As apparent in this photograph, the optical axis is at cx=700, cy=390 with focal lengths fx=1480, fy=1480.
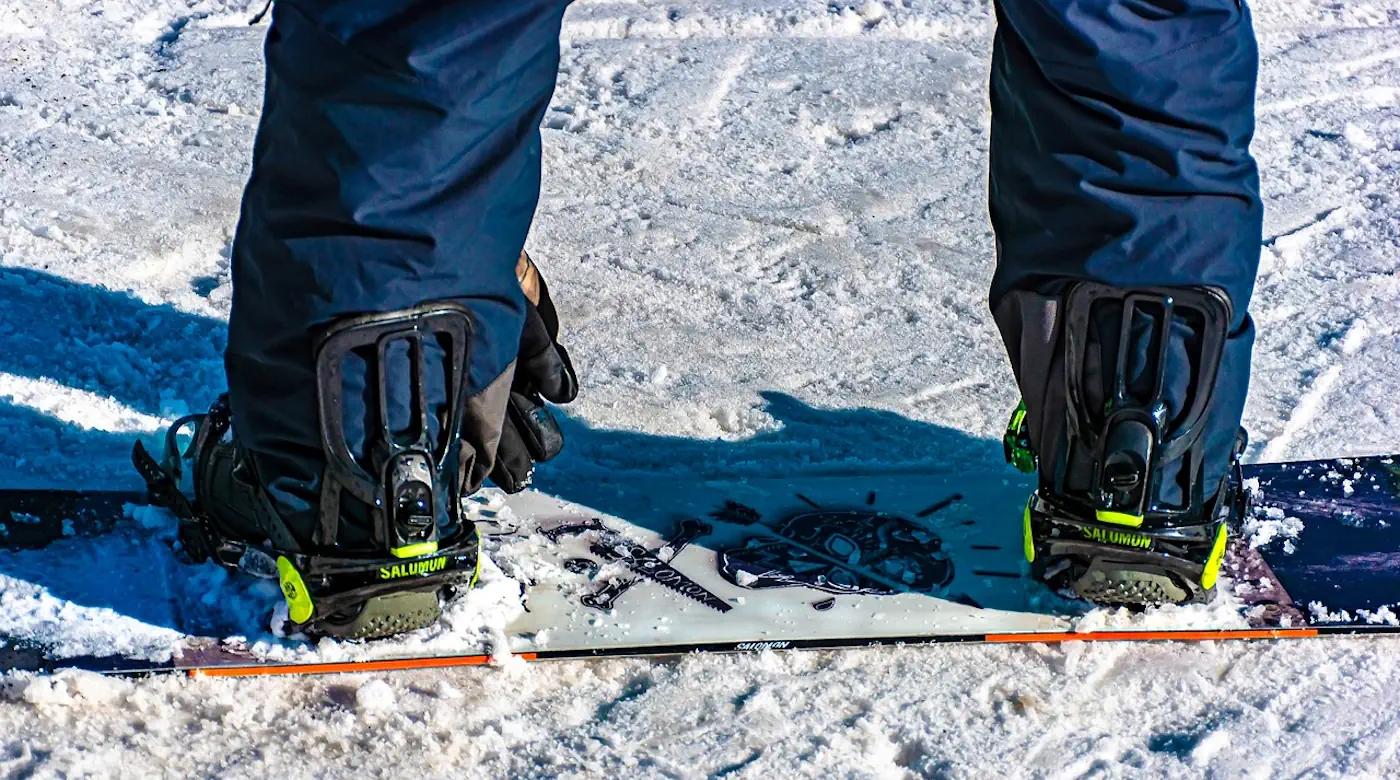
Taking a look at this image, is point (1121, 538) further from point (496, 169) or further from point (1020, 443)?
point (496, 169)

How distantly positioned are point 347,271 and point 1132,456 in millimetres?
883

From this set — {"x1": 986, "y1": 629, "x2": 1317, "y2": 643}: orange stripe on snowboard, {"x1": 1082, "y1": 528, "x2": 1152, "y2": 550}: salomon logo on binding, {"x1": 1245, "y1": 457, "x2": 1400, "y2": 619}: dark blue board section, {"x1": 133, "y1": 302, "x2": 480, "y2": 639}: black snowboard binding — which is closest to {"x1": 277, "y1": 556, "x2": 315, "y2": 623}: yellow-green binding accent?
{"x1": 133, "y1": 302, "x2": 480, "y2": 639}: black snowboard binding

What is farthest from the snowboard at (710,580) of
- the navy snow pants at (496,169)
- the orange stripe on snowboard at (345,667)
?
the navy snow pants at (496,169)

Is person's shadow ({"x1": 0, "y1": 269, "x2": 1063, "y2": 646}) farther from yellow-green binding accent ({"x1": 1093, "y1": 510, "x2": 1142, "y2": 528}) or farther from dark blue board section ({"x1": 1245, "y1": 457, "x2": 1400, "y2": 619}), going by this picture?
dark blue board section ({"x1": 1245, "y1": 457, "x2": 1400, "y2": 619})

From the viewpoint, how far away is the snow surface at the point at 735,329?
61.9 inches

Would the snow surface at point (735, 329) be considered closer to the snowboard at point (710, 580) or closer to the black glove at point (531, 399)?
the snowboard at point (710, 580)

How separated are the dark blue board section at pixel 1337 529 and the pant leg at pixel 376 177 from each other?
1.08m

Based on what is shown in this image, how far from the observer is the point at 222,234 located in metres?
2.76

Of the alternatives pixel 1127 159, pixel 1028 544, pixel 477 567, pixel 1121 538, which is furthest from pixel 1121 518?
pixel 477 567

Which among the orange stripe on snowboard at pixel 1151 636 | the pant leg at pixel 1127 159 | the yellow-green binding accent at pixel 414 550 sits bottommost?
the orange stripe on snowboard at pixel 1151 636

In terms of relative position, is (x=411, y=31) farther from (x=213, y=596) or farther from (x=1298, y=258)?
(x=1298, y=258)

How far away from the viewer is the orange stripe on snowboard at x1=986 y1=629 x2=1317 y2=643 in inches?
68.6

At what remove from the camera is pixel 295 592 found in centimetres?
165

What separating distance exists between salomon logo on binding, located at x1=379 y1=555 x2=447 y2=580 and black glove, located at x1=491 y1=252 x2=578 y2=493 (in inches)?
11.4
